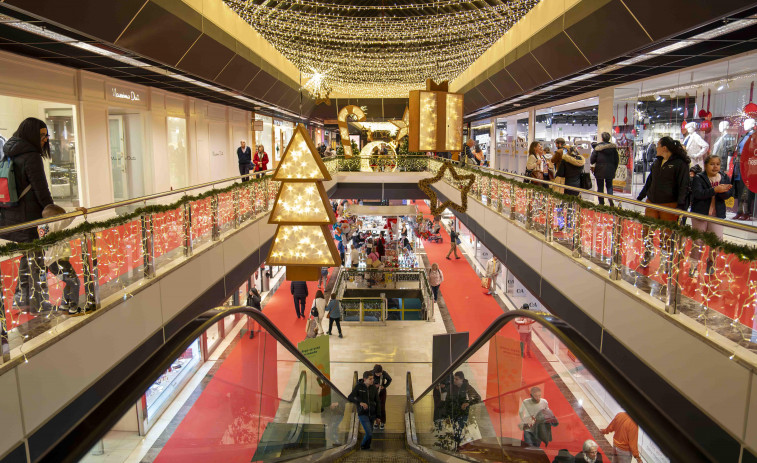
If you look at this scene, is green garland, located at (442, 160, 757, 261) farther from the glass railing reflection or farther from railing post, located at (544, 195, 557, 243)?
the glass railing reflection

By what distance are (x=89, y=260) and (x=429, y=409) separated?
494cm

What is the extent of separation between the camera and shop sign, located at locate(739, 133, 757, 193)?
23.4 feet

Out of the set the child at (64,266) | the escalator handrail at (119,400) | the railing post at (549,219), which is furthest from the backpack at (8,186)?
the railing post at (549,219)

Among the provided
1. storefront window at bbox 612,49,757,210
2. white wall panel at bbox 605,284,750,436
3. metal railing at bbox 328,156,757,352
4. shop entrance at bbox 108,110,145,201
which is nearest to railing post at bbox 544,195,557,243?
metal railing at bbox 328,156,757,352

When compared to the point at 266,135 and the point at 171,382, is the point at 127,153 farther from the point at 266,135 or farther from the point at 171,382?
the point at 266,135

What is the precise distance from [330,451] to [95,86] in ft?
30.6

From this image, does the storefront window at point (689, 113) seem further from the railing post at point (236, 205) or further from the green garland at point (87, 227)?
the green garland at point (87, 227)

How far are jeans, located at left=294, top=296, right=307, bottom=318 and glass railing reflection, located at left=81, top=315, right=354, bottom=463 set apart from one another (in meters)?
9.45

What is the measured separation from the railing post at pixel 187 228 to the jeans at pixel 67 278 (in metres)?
2.60

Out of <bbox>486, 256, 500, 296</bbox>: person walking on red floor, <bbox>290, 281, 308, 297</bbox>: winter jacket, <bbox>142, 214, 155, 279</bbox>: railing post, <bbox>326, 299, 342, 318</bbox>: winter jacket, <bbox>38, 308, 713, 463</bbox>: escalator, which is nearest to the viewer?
<bbox>38, 308, 713, 463</bbox>: escalator

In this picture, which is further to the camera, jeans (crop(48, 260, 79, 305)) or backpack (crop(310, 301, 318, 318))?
backpack (crop(310, 301, 318, 318))

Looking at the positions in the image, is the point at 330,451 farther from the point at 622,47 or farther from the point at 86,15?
the point at 622,47

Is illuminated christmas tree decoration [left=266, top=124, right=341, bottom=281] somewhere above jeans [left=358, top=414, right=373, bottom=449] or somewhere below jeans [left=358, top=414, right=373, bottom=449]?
above

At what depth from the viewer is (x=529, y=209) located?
346 inches
